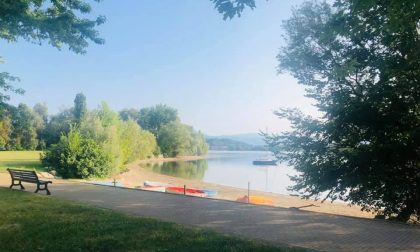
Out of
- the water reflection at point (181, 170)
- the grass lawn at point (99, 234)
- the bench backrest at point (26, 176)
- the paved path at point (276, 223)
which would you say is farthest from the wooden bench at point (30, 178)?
the water reflection at point (181, 170)

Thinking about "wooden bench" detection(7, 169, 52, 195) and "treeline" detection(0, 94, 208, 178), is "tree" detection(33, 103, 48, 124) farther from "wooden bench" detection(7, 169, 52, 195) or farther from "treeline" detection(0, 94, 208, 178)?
"wooden bench" detection(7, 169, 52, 195)

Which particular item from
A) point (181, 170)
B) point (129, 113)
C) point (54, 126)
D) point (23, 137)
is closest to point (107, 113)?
point (181, 170)

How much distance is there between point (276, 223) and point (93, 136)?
35.2 m

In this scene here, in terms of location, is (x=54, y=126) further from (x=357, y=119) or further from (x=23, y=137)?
(x=357, y=119)

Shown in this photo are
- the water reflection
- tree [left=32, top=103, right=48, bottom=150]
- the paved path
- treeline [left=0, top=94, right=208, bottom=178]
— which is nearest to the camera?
the paved path

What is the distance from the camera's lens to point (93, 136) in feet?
138

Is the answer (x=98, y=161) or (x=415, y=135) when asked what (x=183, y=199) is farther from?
(x=98, y=161)

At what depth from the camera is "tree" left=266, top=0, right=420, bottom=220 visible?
13.5 m

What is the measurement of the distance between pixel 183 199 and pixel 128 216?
4513mm

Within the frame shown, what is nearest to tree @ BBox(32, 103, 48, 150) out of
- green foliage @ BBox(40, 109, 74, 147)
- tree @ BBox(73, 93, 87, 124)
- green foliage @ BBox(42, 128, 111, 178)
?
green foliage @ BBox(40, 109, 74, 147)

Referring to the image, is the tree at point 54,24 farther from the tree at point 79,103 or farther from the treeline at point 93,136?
the tree at point 79,103

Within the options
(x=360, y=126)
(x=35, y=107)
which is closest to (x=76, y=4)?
(x=360, y=126)

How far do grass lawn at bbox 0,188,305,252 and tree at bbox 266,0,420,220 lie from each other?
794cm

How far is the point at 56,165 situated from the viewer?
32.3 m
